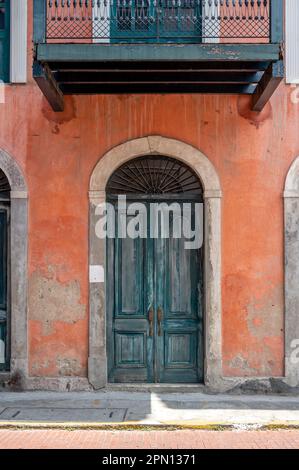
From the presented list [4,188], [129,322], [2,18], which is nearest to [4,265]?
[4,188]

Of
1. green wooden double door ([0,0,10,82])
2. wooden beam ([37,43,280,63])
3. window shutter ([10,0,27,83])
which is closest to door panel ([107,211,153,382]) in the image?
wooden beam ([37,43,280,63])

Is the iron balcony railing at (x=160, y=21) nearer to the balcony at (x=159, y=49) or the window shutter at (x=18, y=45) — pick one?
the balcony at (x=159, y=49)

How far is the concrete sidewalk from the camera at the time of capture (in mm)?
6453

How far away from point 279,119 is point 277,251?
1909 mm

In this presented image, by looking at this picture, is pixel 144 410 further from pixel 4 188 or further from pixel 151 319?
pixel 4 188

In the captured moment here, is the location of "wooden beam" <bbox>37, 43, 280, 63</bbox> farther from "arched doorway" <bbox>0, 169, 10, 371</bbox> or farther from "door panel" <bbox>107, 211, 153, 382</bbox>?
"door panel" <bbox>107, 211, 153, 382</bbox>

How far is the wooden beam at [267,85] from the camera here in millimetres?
6945

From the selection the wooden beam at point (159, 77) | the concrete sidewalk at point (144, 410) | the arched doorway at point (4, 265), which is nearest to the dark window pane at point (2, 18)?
the wooden beam at point (159, 77)

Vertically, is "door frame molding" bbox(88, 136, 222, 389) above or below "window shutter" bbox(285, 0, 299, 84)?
below

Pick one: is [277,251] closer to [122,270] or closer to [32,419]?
[122,270]

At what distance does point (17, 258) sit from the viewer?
26.0 feet

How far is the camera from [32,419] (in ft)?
21.7

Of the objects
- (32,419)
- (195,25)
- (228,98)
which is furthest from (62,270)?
(195,25)

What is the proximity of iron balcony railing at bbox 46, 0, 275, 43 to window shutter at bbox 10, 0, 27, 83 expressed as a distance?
14.8 inches
